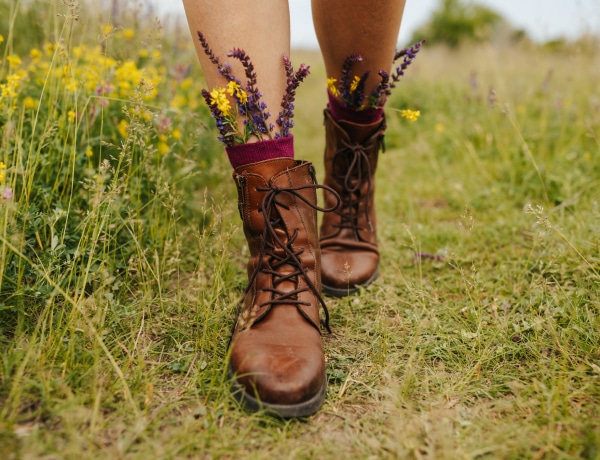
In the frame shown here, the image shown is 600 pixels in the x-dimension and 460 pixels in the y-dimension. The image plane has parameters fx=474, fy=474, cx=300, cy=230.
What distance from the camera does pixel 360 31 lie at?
5.28 ft

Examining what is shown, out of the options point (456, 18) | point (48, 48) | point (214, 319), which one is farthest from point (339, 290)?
point (456, 18)

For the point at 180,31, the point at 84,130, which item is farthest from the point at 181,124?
the point at 180,31

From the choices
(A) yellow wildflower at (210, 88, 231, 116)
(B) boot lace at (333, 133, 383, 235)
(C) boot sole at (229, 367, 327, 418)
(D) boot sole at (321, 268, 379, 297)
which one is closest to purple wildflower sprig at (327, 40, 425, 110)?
(B) boot lace at (333, 133, 383, 235)

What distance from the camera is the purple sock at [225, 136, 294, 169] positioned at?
1399 mm

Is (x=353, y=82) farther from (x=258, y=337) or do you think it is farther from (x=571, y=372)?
(x=571, y=372)

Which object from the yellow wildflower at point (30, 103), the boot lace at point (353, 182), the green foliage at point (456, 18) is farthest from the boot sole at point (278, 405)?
the green foliage at point (456, 18)

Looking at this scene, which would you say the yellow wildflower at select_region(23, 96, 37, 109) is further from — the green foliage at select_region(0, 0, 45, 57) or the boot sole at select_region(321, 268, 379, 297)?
the boot sole at select_region(321, 268, 379, 297)

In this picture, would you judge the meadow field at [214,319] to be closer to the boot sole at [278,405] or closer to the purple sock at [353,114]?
the boot sole at [278,405]

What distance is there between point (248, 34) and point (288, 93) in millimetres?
202

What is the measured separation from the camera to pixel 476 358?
4.48 feet

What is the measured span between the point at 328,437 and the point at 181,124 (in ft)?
5.55

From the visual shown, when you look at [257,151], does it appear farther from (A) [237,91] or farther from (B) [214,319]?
(B) [214,319]

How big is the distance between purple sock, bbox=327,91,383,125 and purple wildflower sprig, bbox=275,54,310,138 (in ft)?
1.23

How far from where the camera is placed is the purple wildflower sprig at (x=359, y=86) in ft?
5.45
